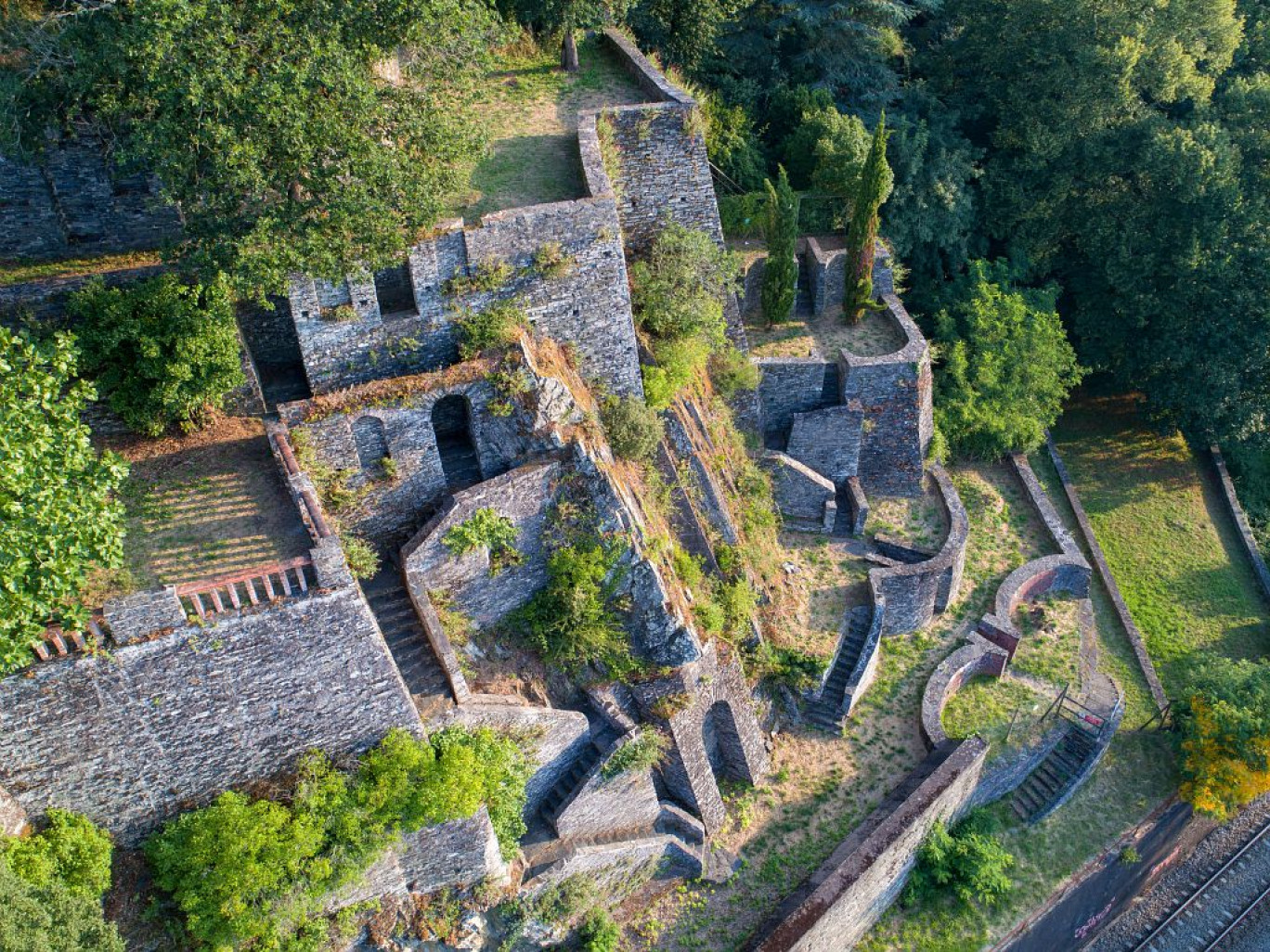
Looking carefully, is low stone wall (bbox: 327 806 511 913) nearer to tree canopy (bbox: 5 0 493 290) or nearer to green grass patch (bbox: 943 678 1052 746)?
tree canopy (bbox: 5 0 493 290)

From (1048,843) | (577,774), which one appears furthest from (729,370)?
(1048,843)

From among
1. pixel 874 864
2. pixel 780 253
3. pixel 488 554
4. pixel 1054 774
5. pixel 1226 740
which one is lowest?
pixel 1054 774

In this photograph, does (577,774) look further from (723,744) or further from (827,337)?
(827,337)

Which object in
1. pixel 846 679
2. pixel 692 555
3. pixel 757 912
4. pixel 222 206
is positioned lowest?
pixel 757 912

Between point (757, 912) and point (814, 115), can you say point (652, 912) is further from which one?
point (814, 115)

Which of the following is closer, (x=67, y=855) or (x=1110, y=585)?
(x=67, y=855)

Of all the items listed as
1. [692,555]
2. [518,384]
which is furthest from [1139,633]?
[518,384]

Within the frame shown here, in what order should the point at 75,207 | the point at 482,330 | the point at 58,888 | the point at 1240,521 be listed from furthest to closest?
the point at 1240,521
the point at 482,330
the point at 75,207
the point at 58,888
